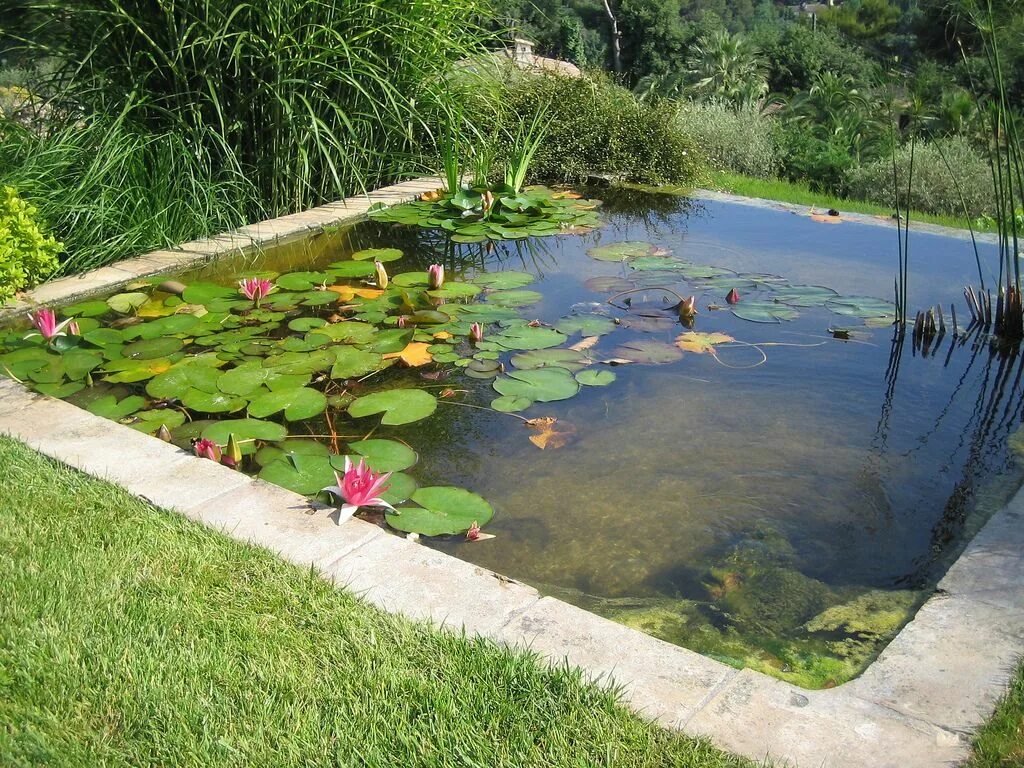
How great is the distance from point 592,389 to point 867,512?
3.54 ft

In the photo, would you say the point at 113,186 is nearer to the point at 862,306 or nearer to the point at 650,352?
the point at 650,352

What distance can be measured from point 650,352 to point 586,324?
0.37m

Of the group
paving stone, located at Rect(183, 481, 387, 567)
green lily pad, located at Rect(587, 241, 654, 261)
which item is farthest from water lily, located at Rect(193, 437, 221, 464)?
green lily pad, located at Rect(587, 241, 654, 261)

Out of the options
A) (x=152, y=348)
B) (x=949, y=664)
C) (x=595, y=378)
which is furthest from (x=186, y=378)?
(x=949, y=664)

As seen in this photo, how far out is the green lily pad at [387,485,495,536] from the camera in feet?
8.00

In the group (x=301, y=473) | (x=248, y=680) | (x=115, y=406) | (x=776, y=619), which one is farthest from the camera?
(x=115, y=406)

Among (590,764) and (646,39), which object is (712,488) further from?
(646,39)

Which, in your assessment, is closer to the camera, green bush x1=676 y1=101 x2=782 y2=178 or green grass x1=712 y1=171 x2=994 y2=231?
green grass x1=712 y1=171 x2=994 y2=231

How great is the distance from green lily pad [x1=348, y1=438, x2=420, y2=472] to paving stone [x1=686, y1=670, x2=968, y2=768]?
52.3 inches

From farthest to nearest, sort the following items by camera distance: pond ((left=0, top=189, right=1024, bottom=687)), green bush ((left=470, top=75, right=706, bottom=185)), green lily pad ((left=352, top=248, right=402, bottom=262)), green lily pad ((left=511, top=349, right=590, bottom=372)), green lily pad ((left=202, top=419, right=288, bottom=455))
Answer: green bush ((left=470, top=75, right=706, bottom=185)) < green lily pad ((left=352, top=248, right=402, bottom=262)) < green lily pad ((left=511, top=349, right=590, bottom=372)) < green lily pad ((left=202, top=419, right=288, bottom=455)) < pond ((left=0, top=189, right=1024, bottom=687))

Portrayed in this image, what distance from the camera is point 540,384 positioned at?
3.29 m

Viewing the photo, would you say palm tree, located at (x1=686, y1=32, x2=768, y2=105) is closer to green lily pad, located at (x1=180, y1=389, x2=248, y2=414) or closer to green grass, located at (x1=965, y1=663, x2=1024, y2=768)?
green lily pad, located at (x1=180, y1=389, x2=248, y2=414)

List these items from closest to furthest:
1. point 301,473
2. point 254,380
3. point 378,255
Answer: point 301,473 < point 254,380 < point 378,255

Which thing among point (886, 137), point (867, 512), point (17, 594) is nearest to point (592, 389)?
point (867, 512)
